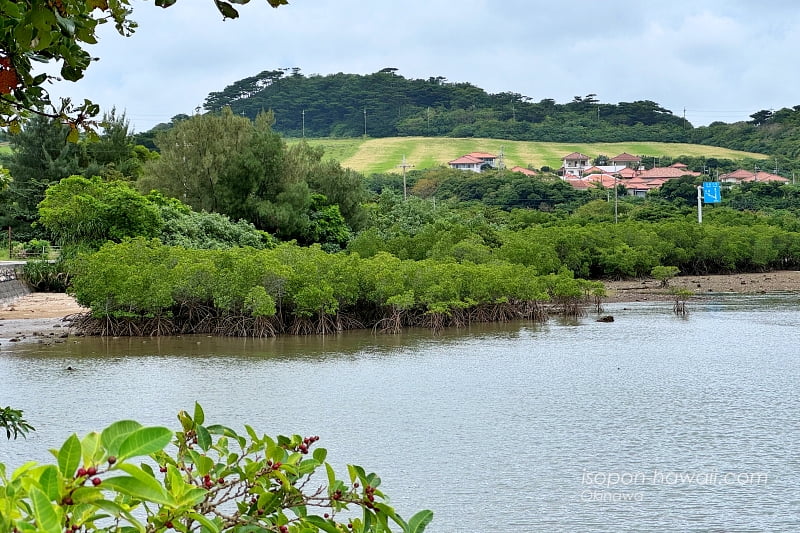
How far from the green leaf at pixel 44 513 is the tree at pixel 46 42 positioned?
1.07 metres

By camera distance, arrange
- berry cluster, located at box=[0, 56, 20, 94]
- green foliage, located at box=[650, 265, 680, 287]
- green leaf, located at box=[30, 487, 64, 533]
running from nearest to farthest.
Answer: green leaf, located at box=[30, 487, 64, 533] → berry cluster, located at box=[0, 56, 20, 94] → green foliage, located at box=[650, 265, 680, 287]

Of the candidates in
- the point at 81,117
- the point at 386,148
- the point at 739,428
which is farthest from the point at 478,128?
the point at 81,117

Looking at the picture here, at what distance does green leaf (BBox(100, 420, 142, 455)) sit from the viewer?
5.40ft

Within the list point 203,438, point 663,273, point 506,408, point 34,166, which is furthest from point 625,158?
point 203,438

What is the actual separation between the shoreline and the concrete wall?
0.18 meters

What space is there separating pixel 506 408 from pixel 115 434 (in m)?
12.9

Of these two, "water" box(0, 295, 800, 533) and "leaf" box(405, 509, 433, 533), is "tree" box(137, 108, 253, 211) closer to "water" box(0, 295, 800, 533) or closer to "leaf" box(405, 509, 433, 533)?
"water" box(0, 295, 800, 533)

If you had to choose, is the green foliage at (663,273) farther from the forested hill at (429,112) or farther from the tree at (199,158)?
the forested hill at (429,112)

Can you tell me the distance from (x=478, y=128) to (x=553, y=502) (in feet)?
304

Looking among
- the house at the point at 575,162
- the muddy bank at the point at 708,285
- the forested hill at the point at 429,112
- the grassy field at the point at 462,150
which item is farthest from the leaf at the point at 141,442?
the forested hill at the point at 429,112

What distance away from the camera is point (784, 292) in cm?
3591

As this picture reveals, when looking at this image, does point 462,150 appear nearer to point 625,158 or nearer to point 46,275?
point 625,158

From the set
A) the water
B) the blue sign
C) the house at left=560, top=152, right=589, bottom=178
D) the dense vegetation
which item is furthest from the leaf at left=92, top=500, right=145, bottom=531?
the house at left=560, top=152, right=589, bottom=178

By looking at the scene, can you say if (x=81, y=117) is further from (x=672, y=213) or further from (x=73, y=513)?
(x=672, y=213)
